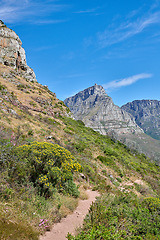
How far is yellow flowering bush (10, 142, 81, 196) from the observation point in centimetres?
488

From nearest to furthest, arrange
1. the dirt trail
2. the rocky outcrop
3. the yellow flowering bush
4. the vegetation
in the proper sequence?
the vegetation < the dirt trail < the yellow flowering bush < the rocky outcrop

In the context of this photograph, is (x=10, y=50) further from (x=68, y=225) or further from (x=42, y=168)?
(x=68, y=225)

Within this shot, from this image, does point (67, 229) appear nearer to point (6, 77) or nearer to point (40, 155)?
point (40, 155)

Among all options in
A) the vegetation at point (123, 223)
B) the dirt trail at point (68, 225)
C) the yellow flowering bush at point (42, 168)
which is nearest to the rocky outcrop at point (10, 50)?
the yellow flowering bush at point (42, 168)

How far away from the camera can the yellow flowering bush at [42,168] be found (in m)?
4.88

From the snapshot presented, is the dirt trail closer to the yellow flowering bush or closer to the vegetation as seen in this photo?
the vegetation

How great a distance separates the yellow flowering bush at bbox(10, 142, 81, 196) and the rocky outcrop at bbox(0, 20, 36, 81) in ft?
114

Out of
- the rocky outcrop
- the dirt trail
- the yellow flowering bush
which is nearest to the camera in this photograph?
the dirt trail

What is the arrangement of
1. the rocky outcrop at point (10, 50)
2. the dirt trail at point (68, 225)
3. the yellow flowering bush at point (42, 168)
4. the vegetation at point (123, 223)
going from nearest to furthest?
the vegetation at point (123, 223)
the dirt trail at point (68, 225)
the yellow flowering bush at point (42, 168)
the rocky outcrop at point (10, 50)

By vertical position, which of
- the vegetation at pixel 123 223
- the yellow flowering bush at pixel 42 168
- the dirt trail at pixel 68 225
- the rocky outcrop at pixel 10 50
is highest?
the rocky outcrop at pixel 10 50

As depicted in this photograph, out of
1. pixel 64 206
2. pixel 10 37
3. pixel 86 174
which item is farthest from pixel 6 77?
pixel 64 206

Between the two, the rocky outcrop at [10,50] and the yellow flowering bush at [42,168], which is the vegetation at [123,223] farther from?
the rocky outcrop at [10,50]

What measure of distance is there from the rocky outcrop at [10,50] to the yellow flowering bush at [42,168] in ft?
114

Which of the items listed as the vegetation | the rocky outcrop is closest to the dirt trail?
the vegetation
